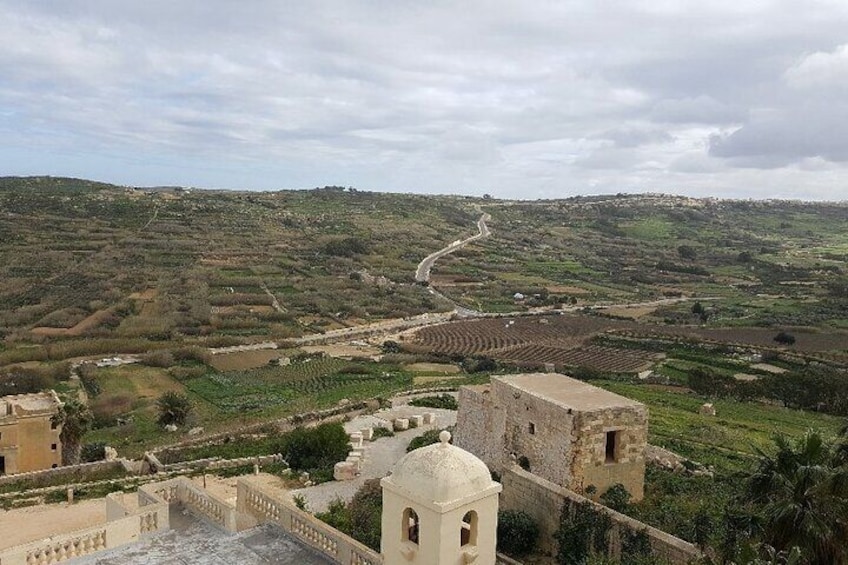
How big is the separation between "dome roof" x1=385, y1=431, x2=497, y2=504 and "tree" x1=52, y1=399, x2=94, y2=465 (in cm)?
2274

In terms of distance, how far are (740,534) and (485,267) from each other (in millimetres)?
91250

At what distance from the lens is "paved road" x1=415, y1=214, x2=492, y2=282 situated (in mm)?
93525

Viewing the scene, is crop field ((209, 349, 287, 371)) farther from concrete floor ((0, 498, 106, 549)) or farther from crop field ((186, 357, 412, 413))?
concrete floor ((0, 498, 106, 549))

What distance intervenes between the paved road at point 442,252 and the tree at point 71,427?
206 ft

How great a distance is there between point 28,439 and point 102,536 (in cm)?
2119

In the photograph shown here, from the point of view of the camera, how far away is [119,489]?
2162 cm

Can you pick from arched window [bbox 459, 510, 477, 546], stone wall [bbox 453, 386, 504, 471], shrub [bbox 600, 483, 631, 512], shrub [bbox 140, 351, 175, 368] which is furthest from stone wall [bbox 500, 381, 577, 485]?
shrub [bbox 140, 351, 175, 368]

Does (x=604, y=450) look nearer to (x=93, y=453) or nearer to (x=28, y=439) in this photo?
(x=93, y=453)

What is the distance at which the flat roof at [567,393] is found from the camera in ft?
59.8

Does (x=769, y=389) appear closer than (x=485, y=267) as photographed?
Yes

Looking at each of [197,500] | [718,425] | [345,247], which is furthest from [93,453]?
[345,247]

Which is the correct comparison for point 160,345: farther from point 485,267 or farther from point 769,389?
point 485,267

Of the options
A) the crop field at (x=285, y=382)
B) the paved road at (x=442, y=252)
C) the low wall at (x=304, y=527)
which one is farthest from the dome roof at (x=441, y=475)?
the paved road at (x=442, y=252)

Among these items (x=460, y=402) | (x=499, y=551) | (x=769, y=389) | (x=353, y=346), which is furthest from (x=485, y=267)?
(x=499, y=551)
